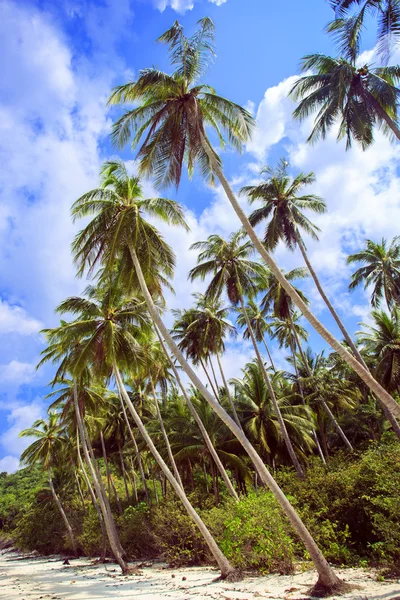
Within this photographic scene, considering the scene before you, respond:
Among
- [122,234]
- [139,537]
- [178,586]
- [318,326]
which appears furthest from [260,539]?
[139,537]

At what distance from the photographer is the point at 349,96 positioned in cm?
1253

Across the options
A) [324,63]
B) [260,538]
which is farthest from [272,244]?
[260,538]

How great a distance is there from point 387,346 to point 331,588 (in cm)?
1602

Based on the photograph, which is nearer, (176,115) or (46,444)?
(176,115)

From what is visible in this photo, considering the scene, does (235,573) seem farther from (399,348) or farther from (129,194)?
(399,348)

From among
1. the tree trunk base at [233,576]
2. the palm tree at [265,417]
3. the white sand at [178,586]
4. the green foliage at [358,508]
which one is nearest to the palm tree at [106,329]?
the white sand at [178,586]

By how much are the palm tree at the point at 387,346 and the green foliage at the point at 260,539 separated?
1242cm

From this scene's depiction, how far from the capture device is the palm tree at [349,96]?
469 inches

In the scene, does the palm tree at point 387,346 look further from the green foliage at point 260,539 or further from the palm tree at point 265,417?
the green foliage at point 260,539

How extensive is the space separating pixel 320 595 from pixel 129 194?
41.2 feet

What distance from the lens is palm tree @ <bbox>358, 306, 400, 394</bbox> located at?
21547mm

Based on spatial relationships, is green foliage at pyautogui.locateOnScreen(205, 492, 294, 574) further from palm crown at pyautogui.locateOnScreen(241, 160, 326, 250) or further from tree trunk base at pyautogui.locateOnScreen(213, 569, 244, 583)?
palm crown at pyautogui.locateOnScreen(241, 160, 326, 250)

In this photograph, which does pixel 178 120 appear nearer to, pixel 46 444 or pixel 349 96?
pixel 349 96

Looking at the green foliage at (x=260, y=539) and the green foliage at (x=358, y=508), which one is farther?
the green foliage at (x=260, y=539)
